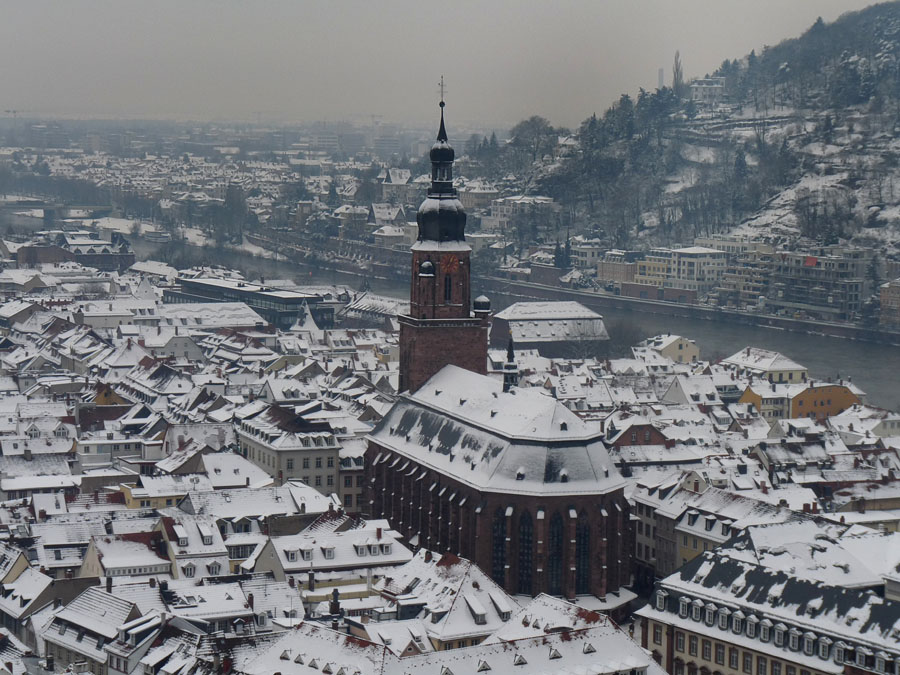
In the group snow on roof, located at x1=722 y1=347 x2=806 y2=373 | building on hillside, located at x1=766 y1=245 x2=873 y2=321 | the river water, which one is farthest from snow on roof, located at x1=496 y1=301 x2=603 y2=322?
building on hillside, located at x1=766 y1=245 x2=873 y2=321

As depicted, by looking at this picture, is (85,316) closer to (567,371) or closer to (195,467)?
(567,371)

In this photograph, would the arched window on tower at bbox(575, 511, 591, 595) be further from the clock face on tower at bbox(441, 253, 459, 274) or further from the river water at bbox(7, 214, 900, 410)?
the river water at bbox(7, 214, 900, 410)

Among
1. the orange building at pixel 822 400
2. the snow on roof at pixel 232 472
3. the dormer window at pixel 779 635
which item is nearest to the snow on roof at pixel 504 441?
the snow on roof at pixel 232 472

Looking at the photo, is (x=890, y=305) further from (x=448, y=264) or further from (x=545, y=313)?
(x=448, y=264)

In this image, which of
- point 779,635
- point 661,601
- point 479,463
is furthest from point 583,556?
point 779,635

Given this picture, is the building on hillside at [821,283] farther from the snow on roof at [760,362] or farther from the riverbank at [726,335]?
the snow on roof at [760,362]


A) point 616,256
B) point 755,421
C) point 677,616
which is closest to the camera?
point 677,616

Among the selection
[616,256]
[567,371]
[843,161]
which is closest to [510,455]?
[567,371]
